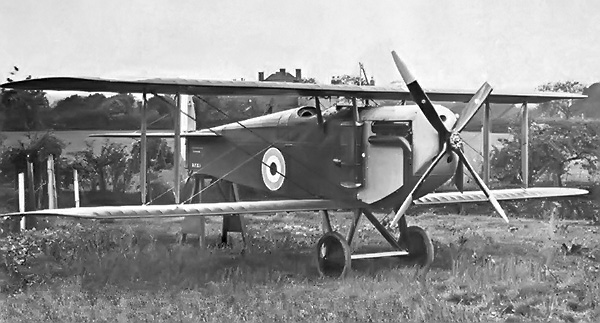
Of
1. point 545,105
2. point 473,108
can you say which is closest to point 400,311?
point 473,108

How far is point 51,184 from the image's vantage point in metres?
10.2

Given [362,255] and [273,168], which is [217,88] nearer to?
[273,168]

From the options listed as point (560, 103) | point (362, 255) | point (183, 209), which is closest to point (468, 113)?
point (362, 255)

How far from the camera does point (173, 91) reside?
8648 mm

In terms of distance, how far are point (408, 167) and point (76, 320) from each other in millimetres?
3909

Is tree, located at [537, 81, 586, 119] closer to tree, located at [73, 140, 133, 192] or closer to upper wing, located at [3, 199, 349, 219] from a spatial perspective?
upper wing, located at [3, 199, 349, 219]

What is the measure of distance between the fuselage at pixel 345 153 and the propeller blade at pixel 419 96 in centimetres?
15

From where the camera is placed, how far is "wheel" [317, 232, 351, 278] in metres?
9.22

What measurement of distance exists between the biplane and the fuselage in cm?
1

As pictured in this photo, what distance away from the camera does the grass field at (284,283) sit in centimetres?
766

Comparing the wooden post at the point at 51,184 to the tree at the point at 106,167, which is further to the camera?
the tree at the point at 106,167

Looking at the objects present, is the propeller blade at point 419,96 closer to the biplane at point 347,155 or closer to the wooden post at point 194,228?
the biplane at point 347,155

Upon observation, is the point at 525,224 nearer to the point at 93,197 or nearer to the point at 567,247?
the point at 567,247

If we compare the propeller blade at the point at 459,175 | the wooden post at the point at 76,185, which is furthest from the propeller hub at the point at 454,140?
the wooden post at the point at 76,185
